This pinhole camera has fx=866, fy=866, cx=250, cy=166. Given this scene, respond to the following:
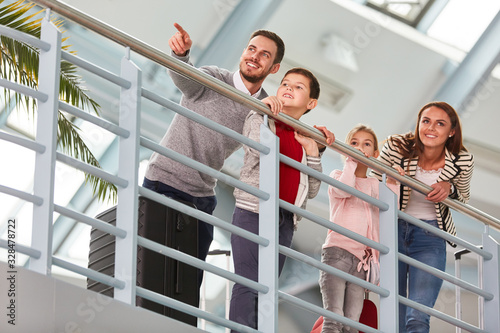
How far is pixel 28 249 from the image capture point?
2.10m

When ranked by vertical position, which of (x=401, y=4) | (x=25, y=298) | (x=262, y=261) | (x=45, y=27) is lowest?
(x=25, y=298)

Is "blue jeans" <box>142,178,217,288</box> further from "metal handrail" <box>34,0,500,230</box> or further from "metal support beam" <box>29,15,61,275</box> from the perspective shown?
"metal support beam" <box>29,15,61,275</box>

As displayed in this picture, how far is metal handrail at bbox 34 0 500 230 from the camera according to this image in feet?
7.74

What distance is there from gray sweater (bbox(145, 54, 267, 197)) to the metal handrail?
1.02ft

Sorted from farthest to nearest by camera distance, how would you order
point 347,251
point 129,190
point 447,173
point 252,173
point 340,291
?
point 447,173
point 347,251
point 340,291
point 252,173
point 129,190

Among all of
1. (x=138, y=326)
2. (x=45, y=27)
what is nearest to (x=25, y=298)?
(x=138, y=326)

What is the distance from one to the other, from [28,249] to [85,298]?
0.19m

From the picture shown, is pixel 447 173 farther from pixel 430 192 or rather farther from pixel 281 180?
pixel 281 180

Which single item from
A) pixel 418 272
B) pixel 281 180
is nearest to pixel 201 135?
pixel 281 180

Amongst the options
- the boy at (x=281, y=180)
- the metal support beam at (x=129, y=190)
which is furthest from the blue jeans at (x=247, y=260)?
the metal support beam at (x=129, y=190)

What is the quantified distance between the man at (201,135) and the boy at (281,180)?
0.43 feet

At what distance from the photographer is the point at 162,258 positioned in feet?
8.92

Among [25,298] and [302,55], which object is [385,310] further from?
[302,55]

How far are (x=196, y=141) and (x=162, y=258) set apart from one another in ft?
1.72
